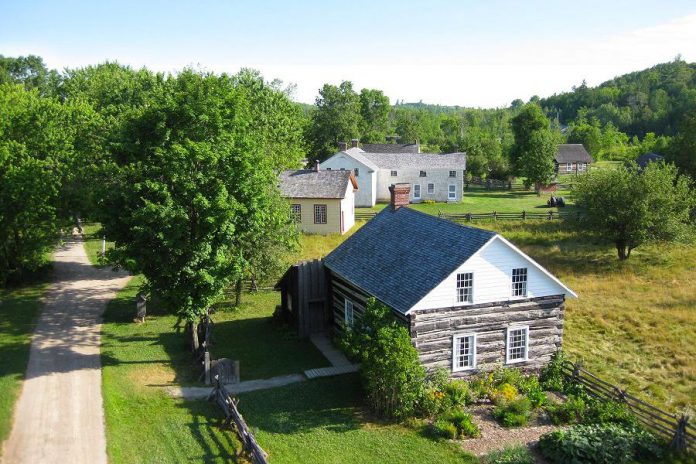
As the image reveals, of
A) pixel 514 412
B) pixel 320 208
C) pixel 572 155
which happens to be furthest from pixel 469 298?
pixel 572 155

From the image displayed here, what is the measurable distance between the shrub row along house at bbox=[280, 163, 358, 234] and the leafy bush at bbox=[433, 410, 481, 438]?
29.1 metres

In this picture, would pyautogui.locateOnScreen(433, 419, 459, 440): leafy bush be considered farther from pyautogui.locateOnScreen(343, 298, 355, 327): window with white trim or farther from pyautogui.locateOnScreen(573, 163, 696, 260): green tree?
pyautogui.locateOnScreen(573, 163, 696, 260): green tree

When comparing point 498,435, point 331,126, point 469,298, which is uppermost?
point 331,126

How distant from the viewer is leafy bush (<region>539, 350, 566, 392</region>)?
21.6m

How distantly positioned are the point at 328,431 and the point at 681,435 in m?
10.4

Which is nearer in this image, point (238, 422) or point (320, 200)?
point (238, 422)

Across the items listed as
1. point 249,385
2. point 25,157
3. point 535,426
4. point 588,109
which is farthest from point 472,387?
point 588,109

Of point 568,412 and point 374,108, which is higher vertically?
point 374,108

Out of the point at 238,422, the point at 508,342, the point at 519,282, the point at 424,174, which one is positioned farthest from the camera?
the point at 424,174

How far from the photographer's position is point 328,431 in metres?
18.5

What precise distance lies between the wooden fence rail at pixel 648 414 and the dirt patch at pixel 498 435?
2.54m

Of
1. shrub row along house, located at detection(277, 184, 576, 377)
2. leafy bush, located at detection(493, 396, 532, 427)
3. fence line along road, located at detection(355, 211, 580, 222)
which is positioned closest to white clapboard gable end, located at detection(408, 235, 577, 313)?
shrub row along house, located at detection(277, 184, 576, 377)

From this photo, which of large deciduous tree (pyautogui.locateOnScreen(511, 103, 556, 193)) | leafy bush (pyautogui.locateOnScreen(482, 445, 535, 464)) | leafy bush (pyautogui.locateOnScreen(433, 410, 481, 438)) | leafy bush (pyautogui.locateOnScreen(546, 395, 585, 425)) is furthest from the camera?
large deciduous tree (pyautogui.locateOnScreen(511, 103, 556, 193))

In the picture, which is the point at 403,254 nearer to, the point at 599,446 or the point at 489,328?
the point at 489,328
